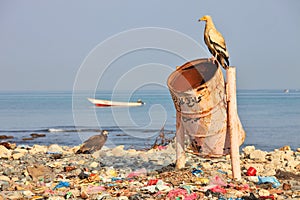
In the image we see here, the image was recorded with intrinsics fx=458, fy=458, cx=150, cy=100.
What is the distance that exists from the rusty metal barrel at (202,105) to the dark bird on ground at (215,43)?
195 mm

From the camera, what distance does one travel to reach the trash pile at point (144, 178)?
7.26 m

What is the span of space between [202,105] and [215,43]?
1091mm

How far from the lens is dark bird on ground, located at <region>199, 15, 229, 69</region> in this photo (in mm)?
7656

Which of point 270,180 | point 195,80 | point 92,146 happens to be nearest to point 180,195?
point 270,180

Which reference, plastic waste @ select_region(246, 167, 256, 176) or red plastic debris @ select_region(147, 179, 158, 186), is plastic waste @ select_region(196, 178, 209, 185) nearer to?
red plastic debris @ select_region(147, 179, 158, 186)

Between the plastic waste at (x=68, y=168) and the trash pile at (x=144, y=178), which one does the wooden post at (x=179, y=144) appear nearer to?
the trash pile at (x=144, y=178)

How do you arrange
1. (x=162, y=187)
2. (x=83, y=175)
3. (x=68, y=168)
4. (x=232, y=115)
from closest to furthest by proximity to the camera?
(x=162, y=187), (x=232, y=115), (x=83, y=175), (x=68, y=168)

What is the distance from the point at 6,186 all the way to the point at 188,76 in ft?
12.6

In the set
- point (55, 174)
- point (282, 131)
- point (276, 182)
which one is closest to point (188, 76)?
point (276, 182)

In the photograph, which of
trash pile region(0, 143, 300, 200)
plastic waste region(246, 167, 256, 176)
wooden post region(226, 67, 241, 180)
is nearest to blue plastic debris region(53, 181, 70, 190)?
trash pile region(0, 143, 300, 200)

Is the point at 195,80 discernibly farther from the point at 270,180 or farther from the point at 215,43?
the point at 270,180

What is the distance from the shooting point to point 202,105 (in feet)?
26.1

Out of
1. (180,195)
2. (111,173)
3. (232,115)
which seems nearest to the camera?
Answer: (180,195)

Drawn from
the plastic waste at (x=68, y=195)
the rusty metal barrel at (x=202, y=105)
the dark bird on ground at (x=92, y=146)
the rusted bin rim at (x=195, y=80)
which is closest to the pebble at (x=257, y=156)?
the rusty metal barrel at (x=202, y=105)
